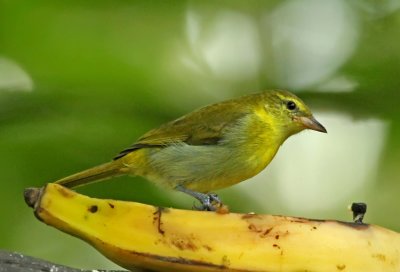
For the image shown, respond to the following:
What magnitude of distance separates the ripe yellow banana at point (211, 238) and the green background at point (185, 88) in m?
1.97

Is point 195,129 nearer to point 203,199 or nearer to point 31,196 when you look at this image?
point 203,199

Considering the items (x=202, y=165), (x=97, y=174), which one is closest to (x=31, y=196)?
(x=97, y=174)

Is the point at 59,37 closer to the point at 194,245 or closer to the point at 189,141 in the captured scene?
the point at 189,141

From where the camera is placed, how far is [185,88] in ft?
19.7

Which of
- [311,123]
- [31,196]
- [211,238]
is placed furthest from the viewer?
[311,123]

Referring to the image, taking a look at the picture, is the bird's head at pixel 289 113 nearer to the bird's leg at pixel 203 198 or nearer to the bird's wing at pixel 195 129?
the bird's wing at pixel 195 129

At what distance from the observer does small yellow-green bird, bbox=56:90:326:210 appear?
505 cm

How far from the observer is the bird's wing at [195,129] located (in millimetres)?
5133

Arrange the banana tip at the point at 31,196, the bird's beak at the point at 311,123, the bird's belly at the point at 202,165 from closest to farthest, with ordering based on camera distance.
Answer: the banana tip at the point at 31,196
the bird's belly at the point at 202,165
the bird's beak at the point at 311,123

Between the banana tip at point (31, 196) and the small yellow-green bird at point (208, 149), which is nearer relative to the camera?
the banana tip at point (31, 196)

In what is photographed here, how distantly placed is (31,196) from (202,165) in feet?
5.67

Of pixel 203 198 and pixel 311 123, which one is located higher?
pixel 311 123

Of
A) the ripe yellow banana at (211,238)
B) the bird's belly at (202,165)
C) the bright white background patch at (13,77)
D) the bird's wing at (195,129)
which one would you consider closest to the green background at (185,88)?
the bright white background patch at (13,77)

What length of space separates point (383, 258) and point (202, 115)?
1928mm
